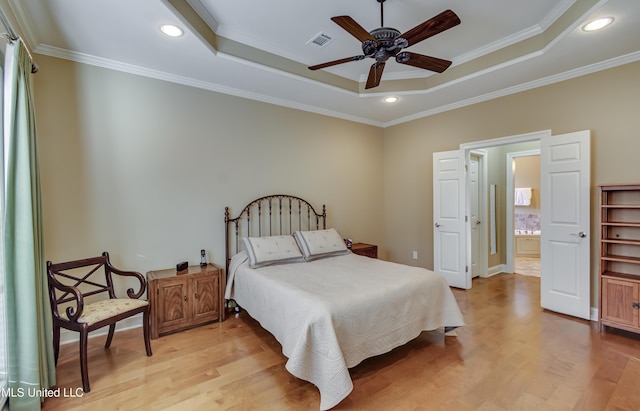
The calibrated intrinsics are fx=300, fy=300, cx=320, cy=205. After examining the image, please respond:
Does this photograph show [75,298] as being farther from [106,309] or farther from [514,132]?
[514,132]

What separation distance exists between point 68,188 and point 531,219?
913 cm

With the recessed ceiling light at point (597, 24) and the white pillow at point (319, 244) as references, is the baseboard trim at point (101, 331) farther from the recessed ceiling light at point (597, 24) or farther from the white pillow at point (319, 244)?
the recessed ceiling light at point (597, 24)

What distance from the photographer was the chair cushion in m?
2.21

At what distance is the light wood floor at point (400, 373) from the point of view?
77.0 inches

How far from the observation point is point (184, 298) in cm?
302

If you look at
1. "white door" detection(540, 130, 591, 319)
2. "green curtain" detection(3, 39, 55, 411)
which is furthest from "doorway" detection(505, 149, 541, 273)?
"green curtain" detection(3, 39, 55, 411)

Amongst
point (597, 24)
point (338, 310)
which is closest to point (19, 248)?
point (338, 310)

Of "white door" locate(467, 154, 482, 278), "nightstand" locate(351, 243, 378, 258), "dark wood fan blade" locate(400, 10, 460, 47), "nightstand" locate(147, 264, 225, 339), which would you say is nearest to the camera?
"dark wood fan blade" locate(400, 10, 460, 47)

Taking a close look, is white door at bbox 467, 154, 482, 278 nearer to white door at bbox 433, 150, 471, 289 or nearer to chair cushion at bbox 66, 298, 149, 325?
white door at bbox 433, 150, 471, 289

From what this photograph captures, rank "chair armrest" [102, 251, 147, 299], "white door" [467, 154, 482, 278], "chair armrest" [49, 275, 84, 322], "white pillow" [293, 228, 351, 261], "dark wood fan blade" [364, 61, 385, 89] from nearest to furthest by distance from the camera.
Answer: "chair armrest" [49, 275, 84, 322] < "dark wood fan blade" [364, 61, 385, 89] < "chair armrest" [102, 251, 147, 299] < "white pillow" [293, 228, 351, 261] < "white door" [467, 154, 482, 278]

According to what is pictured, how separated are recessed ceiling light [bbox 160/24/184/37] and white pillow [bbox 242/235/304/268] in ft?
6.75

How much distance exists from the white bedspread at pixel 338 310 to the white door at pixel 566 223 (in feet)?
5.17

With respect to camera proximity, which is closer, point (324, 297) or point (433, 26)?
point (433, 26)

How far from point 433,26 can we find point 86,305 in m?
3.46
